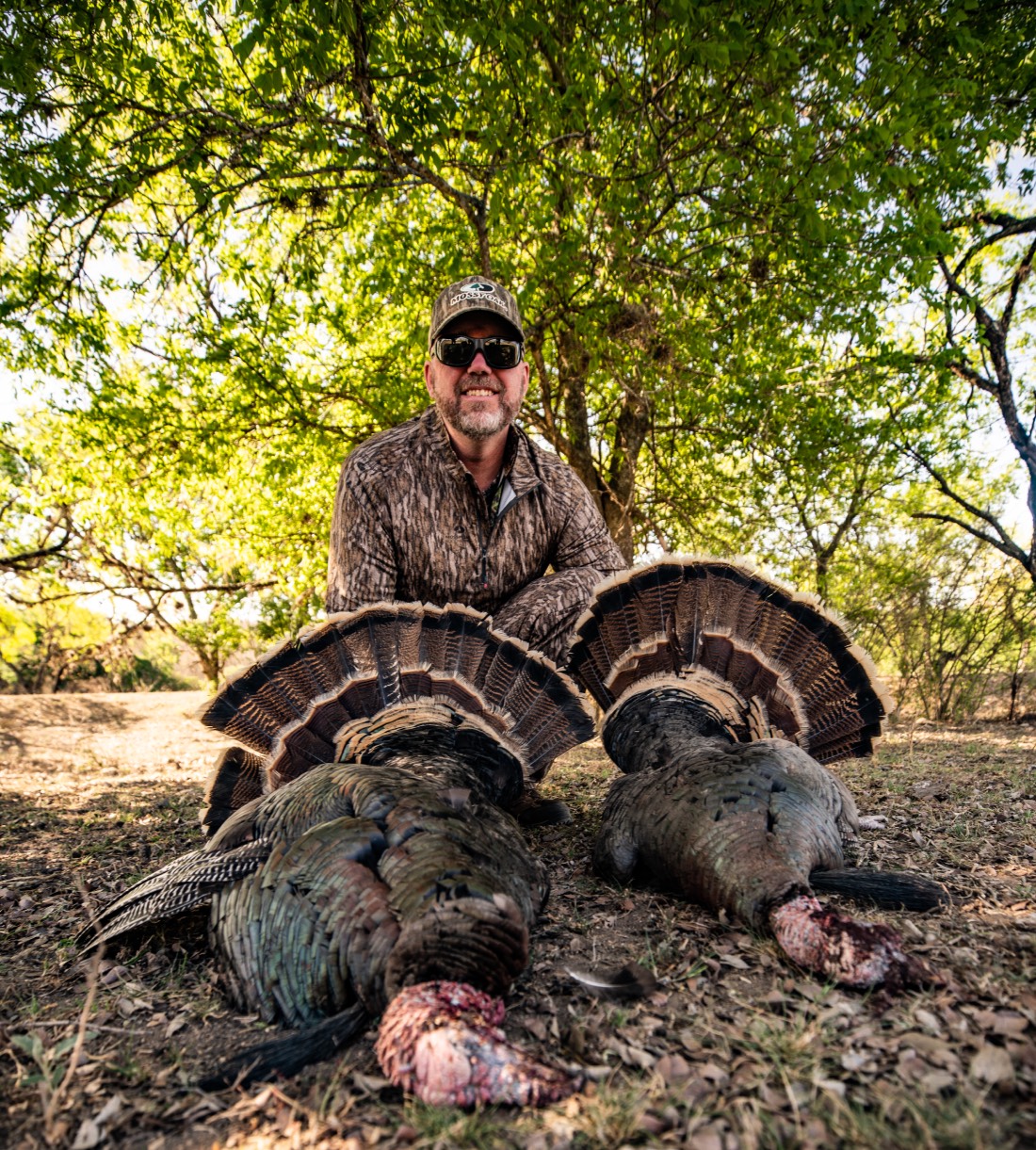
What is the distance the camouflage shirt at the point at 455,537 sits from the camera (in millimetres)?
4293

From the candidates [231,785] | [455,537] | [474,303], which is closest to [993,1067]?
[231,785]

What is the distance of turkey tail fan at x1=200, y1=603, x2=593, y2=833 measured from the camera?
10.7 ft

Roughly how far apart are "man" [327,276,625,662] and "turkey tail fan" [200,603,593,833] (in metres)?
0.66

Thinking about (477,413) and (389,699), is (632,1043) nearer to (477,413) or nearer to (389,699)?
(389,699)

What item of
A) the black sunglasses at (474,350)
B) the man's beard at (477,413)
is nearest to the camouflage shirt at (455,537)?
the man's beard at (477,413)

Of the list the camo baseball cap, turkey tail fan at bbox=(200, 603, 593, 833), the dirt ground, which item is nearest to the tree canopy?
the camo baseball cap

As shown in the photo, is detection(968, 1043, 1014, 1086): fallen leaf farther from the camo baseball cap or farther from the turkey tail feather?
the camo baseball cap

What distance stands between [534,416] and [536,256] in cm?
292

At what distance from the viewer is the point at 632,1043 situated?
72.2 inches

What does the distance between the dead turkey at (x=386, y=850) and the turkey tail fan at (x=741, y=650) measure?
393 millimetres

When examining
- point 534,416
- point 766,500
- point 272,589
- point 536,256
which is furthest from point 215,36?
point 766,500

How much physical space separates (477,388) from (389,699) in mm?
2003

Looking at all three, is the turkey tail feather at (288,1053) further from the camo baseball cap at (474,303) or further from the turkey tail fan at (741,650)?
the camo baseball cap at (474,303)

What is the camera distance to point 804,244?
6578 mm
